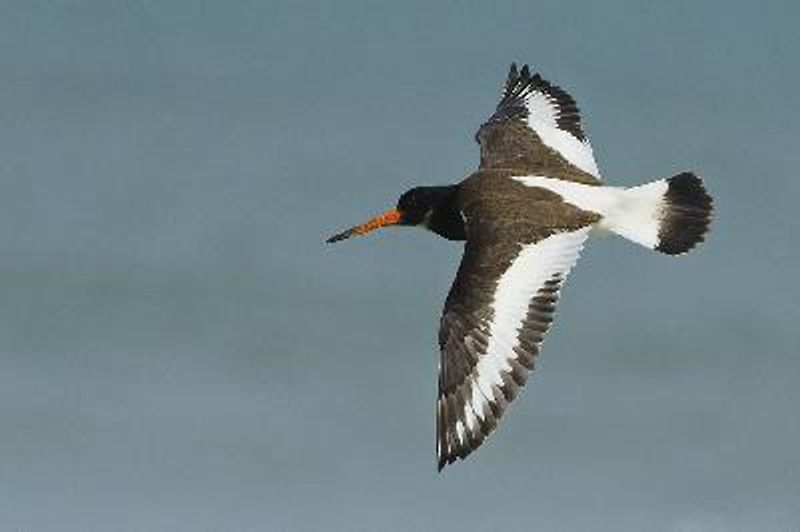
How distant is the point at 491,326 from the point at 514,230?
1.20 meters

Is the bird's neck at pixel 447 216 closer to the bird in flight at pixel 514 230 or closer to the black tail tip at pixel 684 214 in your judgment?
the bird in flight at pixel 514 230

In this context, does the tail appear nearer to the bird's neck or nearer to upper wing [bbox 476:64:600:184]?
upper wing [bbox 476:64:600:184]

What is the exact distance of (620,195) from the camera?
1545 centimetres

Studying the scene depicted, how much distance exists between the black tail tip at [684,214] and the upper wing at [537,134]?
946mm

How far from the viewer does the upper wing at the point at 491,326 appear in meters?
13.4

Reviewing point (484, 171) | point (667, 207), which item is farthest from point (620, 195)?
point (484, 171)

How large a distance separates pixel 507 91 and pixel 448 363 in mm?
6219

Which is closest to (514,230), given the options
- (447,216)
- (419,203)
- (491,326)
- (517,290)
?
(517,290)

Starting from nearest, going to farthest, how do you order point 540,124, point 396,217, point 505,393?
point 505,393
point 396,217
point 540,124

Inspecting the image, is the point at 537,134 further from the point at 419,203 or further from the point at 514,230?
the point at 514,230

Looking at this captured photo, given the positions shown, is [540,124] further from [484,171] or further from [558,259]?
[558,259]

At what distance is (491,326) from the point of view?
547 inches

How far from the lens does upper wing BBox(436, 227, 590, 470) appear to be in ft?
44.1

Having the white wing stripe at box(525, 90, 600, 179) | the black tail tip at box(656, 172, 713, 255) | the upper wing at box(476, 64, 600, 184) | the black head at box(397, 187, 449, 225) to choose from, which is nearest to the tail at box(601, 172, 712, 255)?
the black tail tip at box(656, 172, 713, 255)
